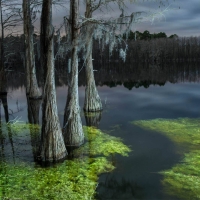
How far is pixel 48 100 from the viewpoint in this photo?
791 centimetres

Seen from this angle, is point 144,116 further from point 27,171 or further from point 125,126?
point 27,171

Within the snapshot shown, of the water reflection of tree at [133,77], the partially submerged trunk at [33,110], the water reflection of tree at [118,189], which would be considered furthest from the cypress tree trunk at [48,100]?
the water reflection of tree at [133,77]

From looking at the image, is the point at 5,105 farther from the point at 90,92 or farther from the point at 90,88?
the point at 90,88

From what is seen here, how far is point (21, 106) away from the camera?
59.0ft

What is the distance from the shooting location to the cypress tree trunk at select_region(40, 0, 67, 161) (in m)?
7.75

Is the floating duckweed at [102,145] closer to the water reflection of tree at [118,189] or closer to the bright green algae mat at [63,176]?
the bright green algae mat at [63,176]

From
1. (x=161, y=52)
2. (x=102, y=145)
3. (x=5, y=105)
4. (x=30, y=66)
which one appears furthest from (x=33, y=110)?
(x=161, y=52)

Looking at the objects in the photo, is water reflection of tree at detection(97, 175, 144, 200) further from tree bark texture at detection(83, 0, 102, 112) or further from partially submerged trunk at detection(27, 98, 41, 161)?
tree bark texture at detection(83, 0, 102, 112)

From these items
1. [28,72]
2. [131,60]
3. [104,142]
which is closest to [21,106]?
[28,72]

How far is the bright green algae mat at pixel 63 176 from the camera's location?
6180 millimetres

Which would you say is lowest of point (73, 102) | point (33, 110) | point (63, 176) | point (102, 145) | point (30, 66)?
point (63, 176)

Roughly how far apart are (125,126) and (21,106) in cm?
846

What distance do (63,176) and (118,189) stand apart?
1.49 m

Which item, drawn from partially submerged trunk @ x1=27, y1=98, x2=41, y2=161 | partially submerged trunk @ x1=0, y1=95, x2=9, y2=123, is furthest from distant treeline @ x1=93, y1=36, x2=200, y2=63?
partially submerged trunk @ x1=27, y1=98, x2=41, y2=161
